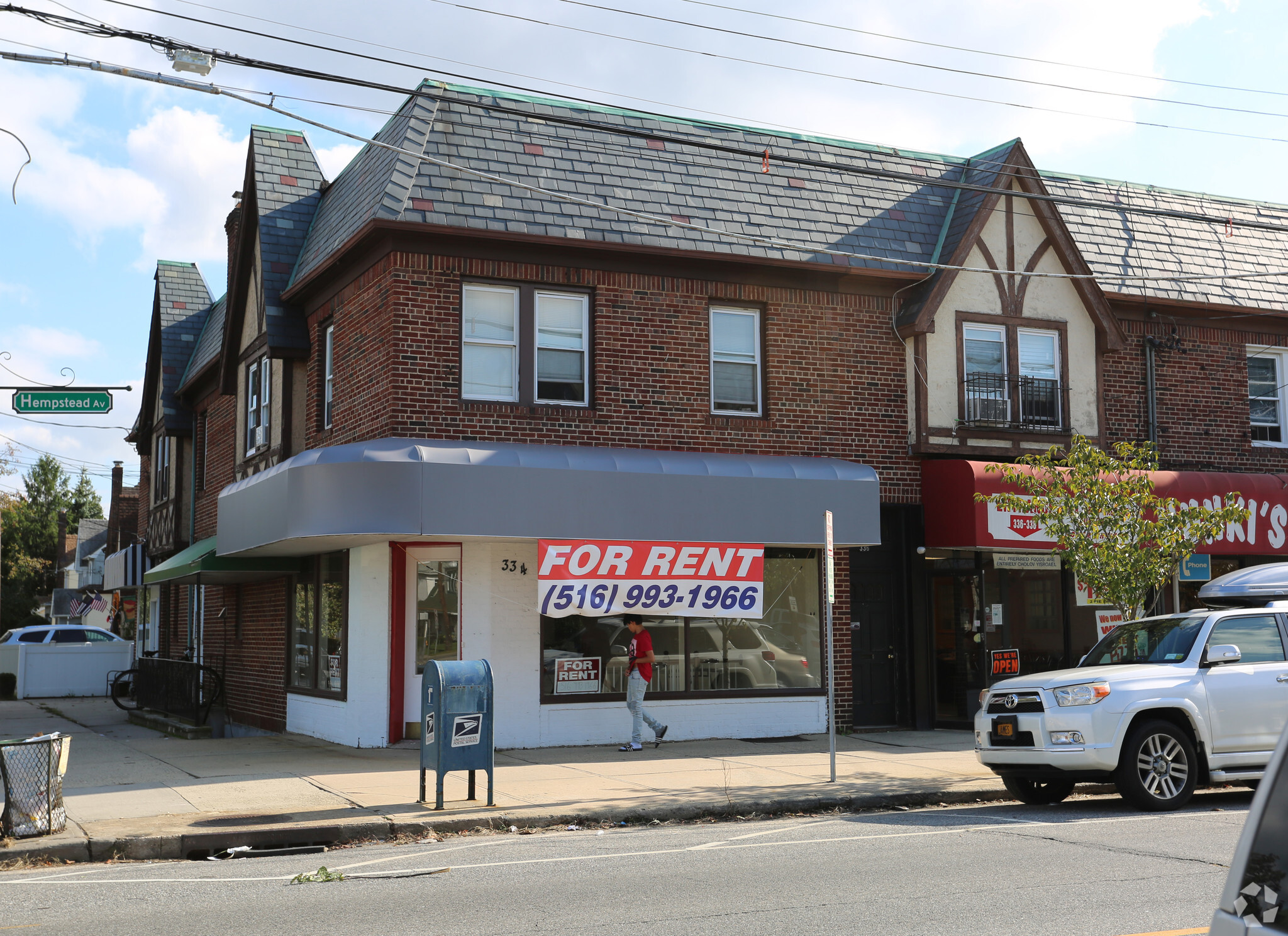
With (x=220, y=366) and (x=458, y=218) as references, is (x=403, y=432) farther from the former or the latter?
(x=220, y=366)

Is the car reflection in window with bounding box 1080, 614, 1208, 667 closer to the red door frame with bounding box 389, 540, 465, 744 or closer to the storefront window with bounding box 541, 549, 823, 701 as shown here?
the storefront window with bounding box 541, 549, 823, 701

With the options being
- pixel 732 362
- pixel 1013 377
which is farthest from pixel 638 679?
pixel 1013 377

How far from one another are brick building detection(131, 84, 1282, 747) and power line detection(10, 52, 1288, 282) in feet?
0.44

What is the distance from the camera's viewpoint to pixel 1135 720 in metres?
10.9

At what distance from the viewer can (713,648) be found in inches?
668

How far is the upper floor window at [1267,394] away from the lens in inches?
827

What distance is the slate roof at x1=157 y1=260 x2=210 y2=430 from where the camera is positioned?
88.3 ft

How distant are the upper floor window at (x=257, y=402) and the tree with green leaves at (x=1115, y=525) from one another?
1196 cm

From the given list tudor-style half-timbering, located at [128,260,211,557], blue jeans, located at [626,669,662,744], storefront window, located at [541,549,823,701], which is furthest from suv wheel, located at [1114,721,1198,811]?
tudor-style half-timbering, located at [128,260,211,557]

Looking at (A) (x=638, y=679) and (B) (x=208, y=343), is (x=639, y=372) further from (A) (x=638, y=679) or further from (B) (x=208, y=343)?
(B) (x=208, y=343)

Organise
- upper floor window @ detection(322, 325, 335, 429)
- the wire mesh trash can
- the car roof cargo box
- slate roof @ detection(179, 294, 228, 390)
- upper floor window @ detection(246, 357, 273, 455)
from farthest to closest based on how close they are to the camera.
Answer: slate roof @ detection(179, 294, 228, 390), upper floor window @ detection(246, 357, 273, 455), upper floor window @ detection(322, 325, 335, 429), the car roof cargo box, the wire mesh trash can

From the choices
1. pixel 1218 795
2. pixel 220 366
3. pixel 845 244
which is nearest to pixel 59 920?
pixel 1218 795

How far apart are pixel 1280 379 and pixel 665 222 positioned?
11846mm

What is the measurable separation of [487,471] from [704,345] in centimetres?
404
